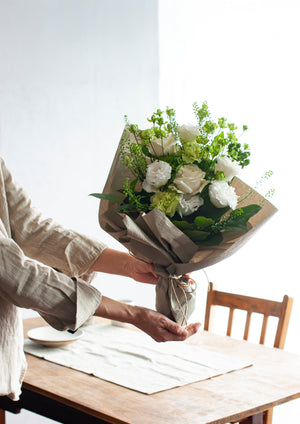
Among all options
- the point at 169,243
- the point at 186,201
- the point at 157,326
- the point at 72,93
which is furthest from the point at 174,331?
the point at 72,93

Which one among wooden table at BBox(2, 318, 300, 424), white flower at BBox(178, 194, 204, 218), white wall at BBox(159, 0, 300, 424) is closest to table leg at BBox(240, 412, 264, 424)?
wooden table at BBox(2, 318, 300, 424)

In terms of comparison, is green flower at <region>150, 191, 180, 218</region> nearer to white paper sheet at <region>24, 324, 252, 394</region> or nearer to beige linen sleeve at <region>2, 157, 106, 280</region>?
beige linen sleeve at <region>2, 157, 106, 280</region>

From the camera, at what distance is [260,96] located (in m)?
3.48

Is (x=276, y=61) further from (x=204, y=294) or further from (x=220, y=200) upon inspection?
(x=220, y=200)

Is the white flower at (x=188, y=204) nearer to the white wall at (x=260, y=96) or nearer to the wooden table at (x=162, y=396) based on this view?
the wooden table at (x=162, y=396)

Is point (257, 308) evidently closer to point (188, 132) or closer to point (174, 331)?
point (174, 331)

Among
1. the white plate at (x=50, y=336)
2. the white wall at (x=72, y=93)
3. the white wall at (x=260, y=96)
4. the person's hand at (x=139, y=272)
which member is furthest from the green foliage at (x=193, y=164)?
the white wall at (x=260, y=96)

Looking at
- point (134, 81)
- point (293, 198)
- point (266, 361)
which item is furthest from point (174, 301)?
point (134, 81)

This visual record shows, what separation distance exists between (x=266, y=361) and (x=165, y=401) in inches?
22.9

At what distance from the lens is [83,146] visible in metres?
3.56

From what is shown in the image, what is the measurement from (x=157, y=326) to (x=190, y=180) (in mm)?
387

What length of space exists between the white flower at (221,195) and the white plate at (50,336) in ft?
3.20

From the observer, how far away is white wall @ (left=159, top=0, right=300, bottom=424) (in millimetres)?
3311

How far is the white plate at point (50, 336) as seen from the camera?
1.96 metres
